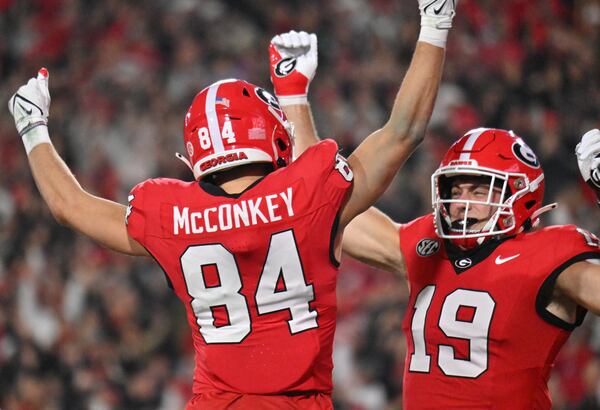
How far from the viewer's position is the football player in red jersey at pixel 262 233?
80.8 inches

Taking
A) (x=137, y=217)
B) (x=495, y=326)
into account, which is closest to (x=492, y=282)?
(x=495, y=326)

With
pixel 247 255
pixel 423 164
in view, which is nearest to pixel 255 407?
pixel 247 255

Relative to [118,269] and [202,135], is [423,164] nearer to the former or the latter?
[118,269]

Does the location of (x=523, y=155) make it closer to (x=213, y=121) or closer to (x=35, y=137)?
(x=213, y=121)

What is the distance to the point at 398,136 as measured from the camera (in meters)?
2.07

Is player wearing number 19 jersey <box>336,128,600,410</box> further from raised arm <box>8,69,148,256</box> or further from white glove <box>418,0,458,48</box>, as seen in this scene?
raised arm <box>8,69,148,256</box>

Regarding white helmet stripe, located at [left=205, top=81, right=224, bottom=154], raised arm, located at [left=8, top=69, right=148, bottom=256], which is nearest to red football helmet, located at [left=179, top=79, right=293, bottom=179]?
white helmet stripe, located at [left=205, top=81, right=224, bottom=154]

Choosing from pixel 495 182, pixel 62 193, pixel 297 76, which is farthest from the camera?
pixel 297 76

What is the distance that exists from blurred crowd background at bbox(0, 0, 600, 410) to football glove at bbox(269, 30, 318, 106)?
7.18 feet

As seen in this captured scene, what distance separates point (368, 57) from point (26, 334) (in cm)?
261

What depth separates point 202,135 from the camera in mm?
2156

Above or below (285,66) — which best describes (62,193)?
below

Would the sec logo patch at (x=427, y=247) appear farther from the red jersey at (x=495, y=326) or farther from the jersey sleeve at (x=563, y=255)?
the jersey sleeve at (x=563, y=255)

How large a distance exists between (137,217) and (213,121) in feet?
0.94
